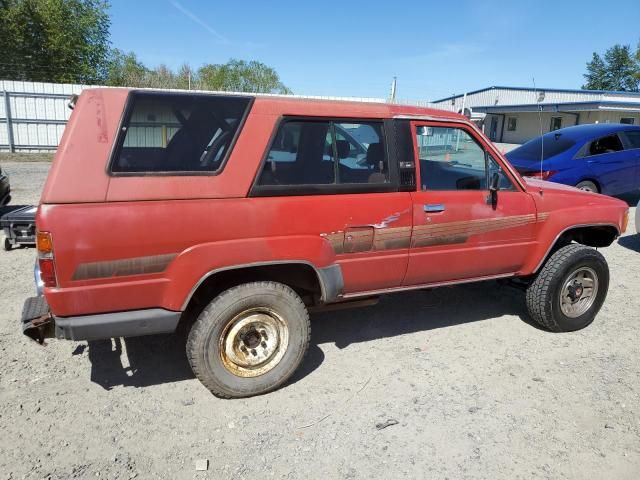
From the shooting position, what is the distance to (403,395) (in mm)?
3348

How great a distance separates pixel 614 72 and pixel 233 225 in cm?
8910

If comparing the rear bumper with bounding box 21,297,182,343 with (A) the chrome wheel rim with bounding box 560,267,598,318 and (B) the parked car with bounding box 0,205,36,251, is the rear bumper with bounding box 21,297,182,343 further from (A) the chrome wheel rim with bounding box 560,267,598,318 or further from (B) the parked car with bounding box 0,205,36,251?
(B) the parked car with bounding box 0,205,36,251

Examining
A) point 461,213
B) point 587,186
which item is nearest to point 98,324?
point 461,213

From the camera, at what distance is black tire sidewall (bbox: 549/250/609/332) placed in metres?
4.25

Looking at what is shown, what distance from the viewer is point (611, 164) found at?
891cm

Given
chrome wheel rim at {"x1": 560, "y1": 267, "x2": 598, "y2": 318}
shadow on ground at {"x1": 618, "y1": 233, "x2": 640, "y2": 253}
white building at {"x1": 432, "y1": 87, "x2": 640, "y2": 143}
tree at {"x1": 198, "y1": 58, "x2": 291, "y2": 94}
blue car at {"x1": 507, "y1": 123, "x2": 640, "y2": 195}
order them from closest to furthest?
chrome wheel rim at {"x1": 560, "y1": 267, "x2": 598, "y2": 318}
shadow on ground at {"x1": 618, "y1": 233, "x2": 640, "y2": 253}
blue car at {"x1": 507, "y1": 123, "x2": 640, "y2": 195}
white building at {"x1": 432, "y1": 87, "x2": 640, "y2": 143}
tree at {"x1": 198, "y1": 58, "x2": 291, "y2": 94}

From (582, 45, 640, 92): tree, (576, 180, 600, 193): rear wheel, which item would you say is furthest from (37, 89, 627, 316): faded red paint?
(582, 45, 640, 92): tree

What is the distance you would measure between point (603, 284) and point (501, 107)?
122 feet

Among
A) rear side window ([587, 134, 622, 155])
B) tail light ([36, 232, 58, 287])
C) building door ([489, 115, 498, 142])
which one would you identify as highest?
building door ([489, 115, 498, 142])

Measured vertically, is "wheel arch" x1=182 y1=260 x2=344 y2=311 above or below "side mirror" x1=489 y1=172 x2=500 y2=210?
below

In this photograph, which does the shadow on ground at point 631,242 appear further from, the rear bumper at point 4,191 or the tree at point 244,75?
the tree at point 244,75

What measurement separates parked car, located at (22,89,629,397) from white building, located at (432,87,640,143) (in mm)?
20131

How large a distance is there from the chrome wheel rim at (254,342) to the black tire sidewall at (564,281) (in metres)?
2.52

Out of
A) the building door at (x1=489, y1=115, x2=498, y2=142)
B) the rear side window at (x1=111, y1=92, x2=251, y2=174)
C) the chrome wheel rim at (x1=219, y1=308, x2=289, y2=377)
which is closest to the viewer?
the rear side window at (x1=111, y1=92, x2=251, y2=174)
